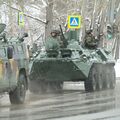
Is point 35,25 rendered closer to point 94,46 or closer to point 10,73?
point 94,46

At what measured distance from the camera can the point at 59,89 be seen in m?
24.7

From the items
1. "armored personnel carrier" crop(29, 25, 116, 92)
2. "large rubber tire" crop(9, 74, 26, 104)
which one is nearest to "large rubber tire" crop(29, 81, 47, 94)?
"armored personnel carrier" crop(29, 25, 116, 92)

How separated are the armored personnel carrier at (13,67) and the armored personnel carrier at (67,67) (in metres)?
3.64

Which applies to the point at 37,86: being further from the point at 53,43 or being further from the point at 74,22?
the point at 74,22

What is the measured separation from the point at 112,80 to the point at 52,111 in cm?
1091

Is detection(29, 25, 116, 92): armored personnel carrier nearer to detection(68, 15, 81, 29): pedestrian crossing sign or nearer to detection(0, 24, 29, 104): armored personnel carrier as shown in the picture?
detection(0, 24, 29, 104): armored personnel carrier

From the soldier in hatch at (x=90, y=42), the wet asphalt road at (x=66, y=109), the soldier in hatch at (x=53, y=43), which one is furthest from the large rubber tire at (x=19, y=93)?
the soldier in hatch at (x=90, y=42)

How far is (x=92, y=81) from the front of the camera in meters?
22.6

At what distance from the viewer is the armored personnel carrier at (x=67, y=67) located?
2208cm

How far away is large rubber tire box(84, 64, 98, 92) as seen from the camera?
2252 cm

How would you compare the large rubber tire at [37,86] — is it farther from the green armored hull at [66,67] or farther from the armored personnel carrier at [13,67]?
the armored personnel carrier at [13,67]

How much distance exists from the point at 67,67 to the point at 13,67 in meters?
5.65

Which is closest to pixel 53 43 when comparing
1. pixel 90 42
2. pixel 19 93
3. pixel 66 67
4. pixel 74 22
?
pixel 66 67

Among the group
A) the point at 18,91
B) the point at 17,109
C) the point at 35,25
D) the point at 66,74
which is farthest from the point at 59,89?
the point at 35,25
